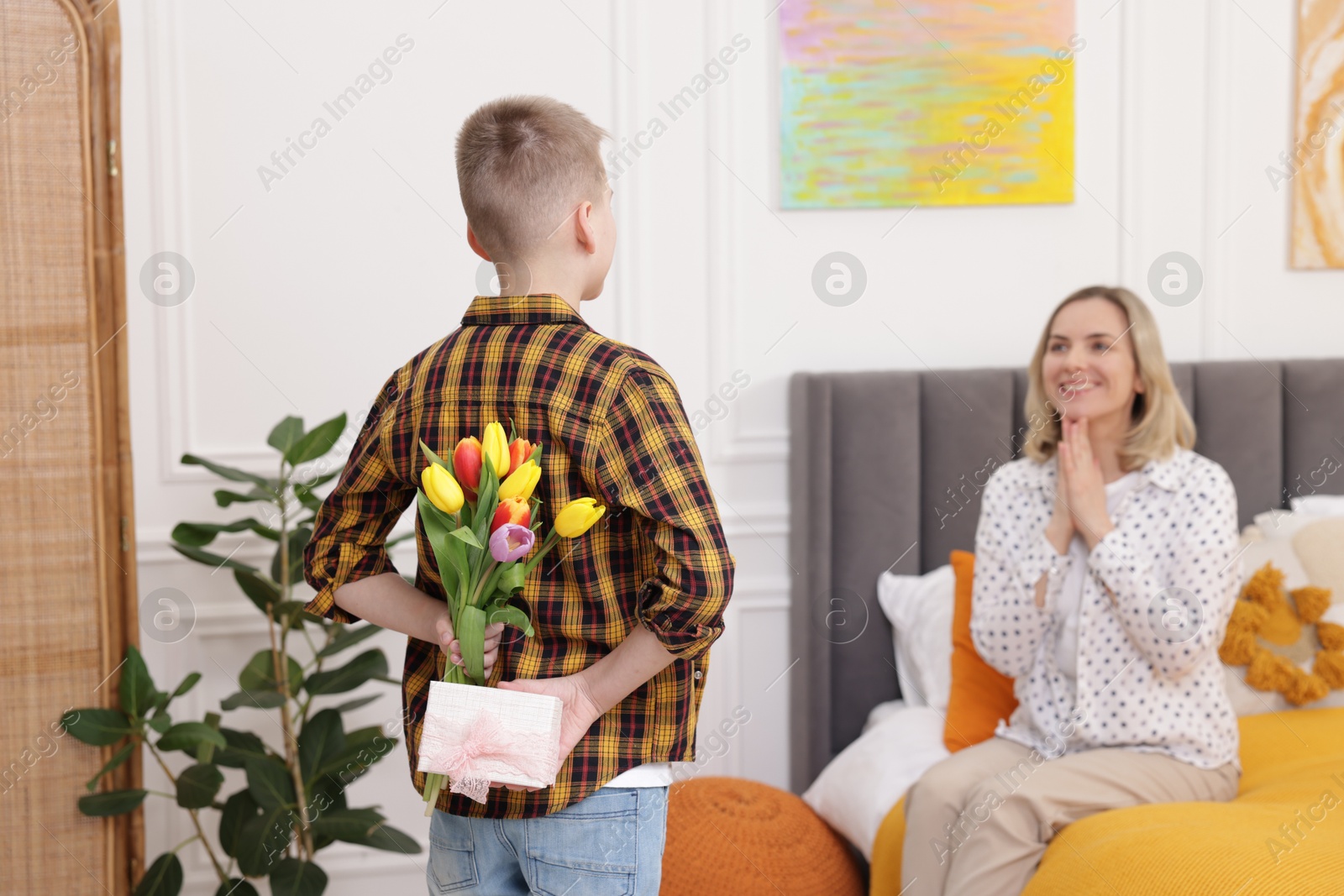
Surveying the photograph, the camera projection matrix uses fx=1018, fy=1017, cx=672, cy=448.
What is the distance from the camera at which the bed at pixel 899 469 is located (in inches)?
92.4

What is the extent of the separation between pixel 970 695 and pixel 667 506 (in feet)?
4.41

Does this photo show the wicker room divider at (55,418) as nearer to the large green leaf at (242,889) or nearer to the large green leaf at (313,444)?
the large green leaf at (242,889)

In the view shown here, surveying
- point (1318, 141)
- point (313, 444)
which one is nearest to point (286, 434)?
point (313, 444)

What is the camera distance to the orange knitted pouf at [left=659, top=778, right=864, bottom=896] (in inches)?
74.1

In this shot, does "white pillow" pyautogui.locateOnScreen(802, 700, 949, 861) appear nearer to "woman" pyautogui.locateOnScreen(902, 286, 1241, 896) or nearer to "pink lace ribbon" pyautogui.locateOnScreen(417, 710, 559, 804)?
"woman" pyautogui.locateOnScreen(902, 286, 1241, 896)

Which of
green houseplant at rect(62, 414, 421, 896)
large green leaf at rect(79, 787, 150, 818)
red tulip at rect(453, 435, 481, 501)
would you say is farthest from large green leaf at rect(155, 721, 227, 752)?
red tulip at rect(453, 435, 481, 501)

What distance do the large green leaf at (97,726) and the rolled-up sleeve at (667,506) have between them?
1.41 meters

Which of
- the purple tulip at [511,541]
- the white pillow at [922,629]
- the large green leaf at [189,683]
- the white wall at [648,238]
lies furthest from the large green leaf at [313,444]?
the white pillow at [922,629]

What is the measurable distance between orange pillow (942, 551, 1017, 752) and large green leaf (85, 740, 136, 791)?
5.29ft

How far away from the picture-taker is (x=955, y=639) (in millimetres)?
2150

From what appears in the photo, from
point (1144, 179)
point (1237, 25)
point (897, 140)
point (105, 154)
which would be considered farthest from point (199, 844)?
point (1237, 25)

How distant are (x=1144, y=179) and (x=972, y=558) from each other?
43.1 inches

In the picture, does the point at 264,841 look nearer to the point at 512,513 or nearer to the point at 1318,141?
Result: the point at 512,513

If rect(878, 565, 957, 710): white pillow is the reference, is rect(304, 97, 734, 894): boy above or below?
above
